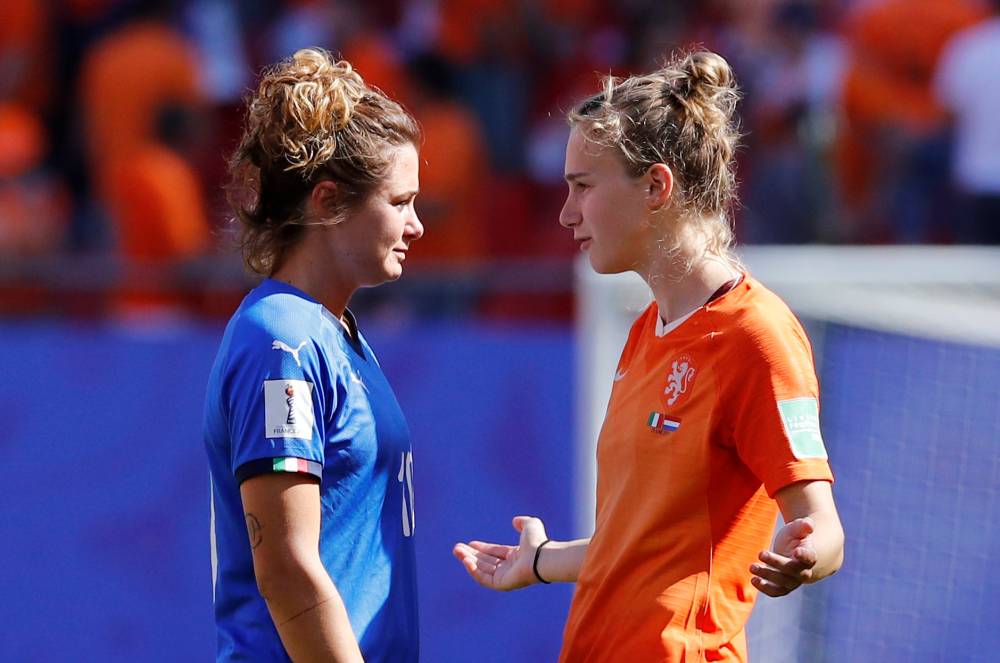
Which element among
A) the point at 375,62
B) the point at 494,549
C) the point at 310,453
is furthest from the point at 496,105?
the point at 310,453

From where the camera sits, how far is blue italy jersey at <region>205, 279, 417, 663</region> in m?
2.35

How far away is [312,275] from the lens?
2.54m

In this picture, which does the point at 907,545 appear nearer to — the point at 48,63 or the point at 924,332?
the point at 924,332

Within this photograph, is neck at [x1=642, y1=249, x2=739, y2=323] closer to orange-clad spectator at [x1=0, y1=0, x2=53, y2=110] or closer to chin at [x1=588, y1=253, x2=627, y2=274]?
chin at [x1=588, y1=253, x2=627, y2=274]

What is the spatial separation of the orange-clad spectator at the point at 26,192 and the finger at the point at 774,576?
5432 millimetres

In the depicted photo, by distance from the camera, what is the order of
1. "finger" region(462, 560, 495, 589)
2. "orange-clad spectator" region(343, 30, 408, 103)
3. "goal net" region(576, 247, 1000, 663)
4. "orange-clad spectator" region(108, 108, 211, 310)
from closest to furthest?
"finger" region(462, 560, 495, 589)
"goal net" region(576, 247, 1000, 663)
"orange-clad spectator" region(108, 108, 211, 310)
"orange-clad spectator" region(343, 30, 408, 103)

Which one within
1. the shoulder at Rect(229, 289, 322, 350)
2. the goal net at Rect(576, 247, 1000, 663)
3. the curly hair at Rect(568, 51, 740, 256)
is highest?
the curly hair at Rect(568, 51, 740, 256)

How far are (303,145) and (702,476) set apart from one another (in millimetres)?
904

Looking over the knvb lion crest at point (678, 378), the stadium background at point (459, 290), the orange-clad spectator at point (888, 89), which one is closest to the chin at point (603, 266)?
the knvb lion crest at point (678, 378)

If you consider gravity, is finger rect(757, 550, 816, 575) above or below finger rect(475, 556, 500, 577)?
above

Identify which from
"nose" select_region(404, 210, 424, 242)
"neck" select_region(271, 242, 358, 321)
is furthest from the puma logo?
"nose" select_region(404, 210, 424, 242)

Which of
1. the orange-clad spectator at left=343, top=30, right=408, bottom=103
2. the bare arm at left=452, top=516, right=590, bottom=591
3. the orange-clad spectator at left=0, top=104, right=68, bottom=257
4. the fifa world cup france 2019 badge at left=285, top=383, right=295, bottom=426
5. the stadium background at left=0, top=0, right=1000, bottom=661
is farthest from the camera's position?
the orange-clad spectator at left=343, top=30, right=408, bottom=103

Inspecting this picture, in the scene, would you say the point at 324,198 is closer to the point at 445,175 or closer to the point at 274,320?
the point at 274,320

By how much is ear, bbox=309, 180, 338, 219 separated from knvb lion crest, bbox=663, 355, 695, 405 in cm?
67
